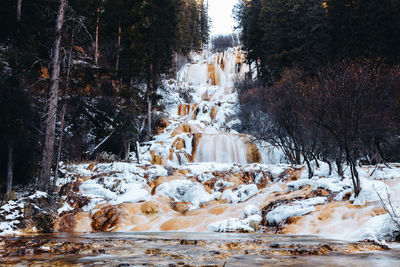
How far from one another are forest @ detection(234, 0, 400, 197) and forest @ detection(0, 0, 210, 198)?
9612 millimetres

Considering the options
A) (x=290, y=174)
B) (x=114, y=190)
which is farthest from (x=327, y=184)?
(x=114, y=190)

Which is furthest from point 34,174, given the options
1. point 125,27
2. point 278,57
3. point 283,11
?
point 283,11

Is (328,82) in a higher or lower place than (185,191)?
higher

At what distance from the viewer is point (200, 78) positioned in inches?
2163

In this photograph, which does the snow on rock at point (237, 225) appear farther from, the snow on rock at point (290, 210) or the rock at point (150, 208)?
the rock at point (150, 208)

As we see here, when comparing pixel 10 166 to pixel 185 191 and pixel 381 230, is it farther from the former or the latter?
pixel 381 230

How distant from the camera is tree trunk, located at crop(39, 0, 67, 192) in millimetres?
10398

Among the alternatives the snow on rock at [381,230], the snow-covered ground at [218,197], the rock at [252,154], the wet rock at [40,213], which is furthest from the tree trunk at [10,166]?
the rock at [252,154]

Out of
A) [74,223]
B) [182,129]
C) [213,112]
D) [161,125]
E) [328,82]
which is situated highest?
[213,112]

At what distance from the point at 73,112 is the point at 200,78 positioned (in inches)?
1388

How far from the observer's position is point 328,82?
1493 centimetres

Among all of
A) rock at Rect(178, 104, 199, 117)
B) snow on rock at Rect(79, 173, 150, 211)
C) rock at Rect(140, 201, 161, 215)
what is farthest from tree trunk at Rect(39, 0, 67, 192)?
rock at Rect(178, 104, 199, 117)

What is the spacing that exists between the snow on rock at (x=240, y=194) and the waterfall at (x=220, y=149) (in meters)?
11.4

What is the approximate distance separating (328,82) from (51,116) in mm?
12033
